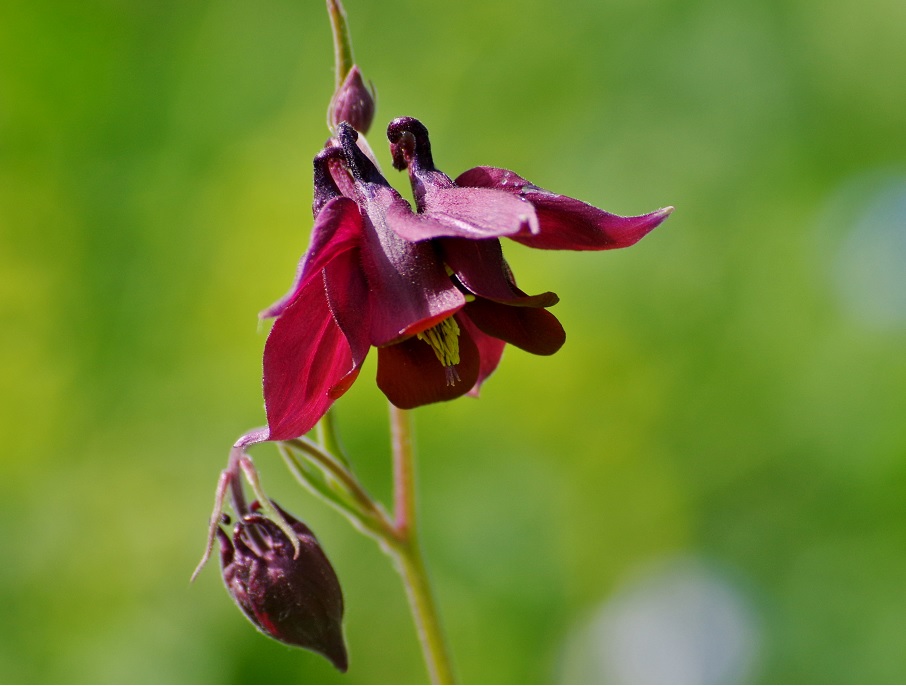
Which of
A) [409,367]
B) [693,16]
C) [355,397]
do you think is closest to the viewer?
[409,367]

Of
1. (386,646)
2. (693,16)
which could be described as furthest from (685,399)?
(693,16)

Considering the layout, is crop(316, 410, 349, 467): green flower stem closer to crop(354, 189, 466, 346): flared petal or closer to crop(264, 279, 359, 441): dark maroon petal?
crop(264, 279, 359, 441): dark maroon petal

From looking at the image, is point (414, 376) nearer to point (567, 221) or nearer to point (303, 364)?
point (303, 364)

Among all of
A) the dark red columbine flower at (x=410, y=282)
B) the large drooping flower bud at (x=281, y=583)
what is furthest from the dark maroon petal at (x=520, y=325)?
the large drooping flower bud at (x=281, y=583)

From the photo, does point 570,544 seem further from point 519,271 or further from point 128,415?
point 128,415

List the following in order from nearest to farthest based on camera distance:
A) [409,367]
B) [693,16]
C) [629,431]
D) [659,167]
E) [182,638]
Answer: [409,367]
[182,638]
[629,431]
[659,167]
[693,16]

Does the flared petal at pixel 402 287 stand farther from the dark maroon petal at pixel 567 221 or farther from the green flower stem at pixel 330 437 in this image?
the green flower stem at pixel 330 437
